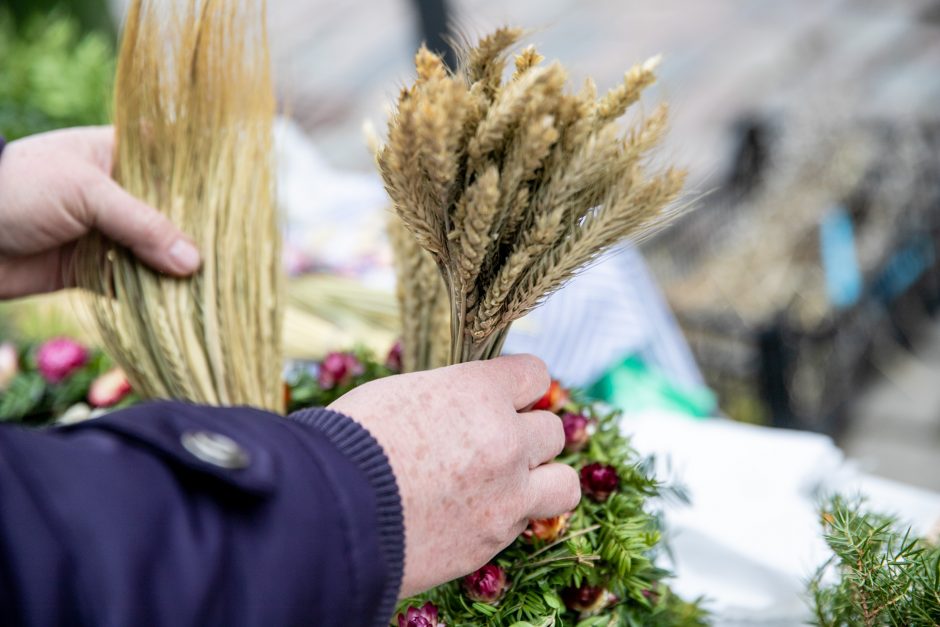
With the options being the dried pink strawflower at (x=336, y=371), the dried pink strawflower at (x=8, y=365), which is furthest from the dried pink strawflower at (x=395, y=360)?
the dried pink strawflower at (x=8, y=365)

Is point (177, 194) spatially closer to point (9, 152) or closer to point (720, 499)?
point (9, 152)

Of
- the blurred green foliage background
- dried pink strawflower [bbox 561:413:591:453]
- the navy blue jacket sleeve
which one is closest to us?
the navy blue jacket sleeve

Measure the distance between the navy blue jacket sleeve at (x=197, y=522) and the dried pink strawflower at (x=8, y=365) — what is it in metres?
0.65

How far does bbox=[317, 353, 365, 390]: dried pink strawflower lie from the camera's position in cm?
79

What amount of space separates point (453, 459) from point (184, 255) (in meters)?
0.40

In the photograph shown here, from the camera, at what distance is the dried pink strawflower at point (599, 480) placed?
0.63 metres

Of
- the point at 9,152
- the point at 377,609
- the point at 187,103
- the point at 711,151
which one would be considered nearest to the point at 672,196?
the point at 377,609

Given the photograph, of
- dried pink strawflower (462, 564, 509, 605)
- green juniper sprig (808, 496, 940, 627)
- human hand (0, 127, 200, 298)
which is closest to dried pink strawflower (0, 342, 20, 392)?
human hand (0, 127, 200, 298)

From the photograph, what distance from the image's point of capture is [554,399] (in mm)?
677

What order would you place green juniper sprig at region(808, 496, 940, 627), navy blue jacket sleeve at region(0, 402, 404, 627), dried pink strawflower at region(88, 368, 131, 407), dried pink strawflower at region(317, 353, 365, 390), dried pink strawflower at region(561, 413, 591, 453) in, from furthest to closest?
dried pink strawflower at region(88, 368, 131, 407) → dried pink strawflower at region(317, 353, 365, 390) → dried pink strawflower at region(561, 413, 591, 453) → green juniper sprig at region(808, 496, 940, 627) → navy blue jacket sleeve at region(0, 402, 404, 627)

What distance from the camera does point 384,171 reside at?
49 centimetres

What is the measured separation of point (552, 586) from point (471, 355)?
18 centimetres

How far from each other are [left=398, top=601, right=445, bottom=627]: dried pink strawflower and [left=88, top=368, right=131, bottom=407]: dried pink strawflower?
1.56 ft

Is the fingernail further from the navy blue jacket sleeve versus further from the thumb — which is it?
the navy blue jacket sleeve
